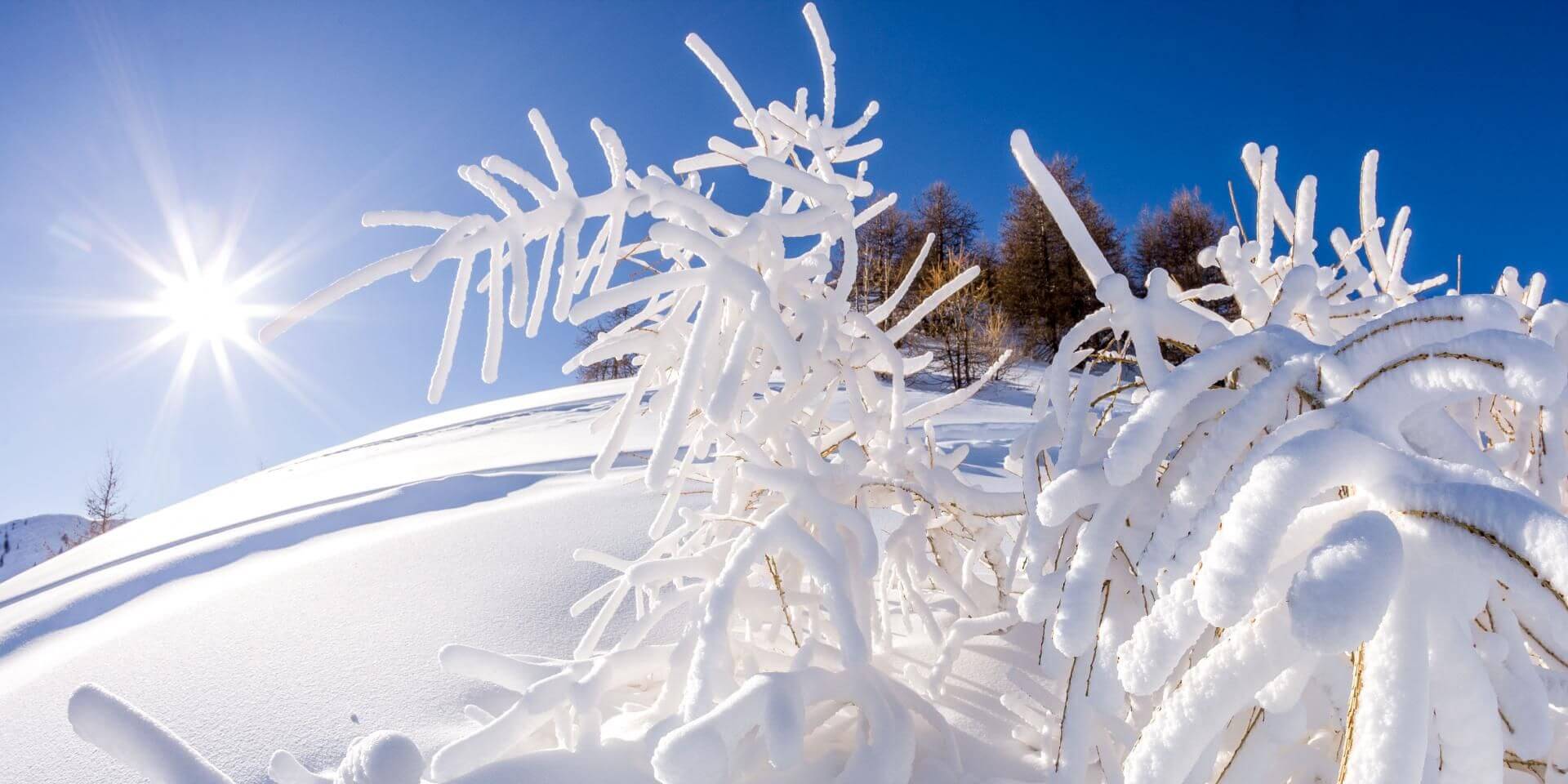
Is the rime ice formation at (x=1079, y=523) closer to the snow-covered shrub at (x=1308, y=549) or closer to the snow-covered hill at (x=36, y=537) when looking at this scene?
the snow-covered shrub at (x=1308, y=549)

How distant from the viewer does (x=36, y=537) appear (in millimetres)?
26062

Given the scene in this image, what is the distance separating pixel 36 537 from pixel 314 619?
114 feet

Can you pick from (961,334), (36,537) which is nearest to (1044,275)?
(961,334)

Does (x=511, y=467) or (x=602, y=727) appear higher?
(x=511, y=467)

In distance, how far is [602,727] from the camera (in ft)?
3.57

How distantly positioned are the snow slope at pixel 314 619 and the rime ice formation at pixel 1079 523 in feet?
0.72

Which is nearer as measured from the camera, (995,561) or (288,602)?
(995,561)

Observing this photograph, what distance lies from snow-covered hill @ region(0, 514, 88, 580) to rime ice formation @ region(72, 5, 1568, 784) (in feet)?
87.0

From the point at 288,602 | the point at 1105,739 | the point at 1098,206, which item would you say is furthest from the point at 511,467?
the point at 1098,206

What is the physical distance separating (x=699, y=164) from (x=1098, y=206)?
18819mm

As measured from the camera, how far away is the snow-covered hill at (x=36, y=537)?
21688 mm

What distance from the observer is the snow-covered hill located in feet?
71.2

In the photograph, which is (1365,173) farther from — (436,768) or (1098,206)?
(1098,206)

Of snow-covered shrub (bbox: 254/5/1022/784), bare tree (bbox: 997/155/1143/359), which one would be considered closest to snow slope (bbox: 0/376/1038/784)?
snow-covered shrub (bbox: 254/5/1022/784)
